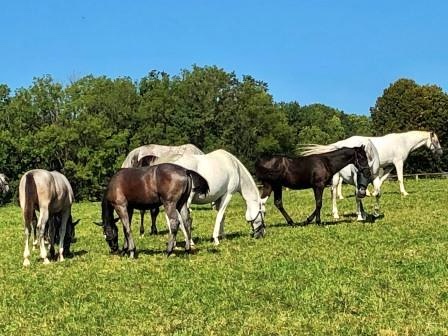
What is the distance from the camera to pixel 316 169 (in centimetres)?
1788

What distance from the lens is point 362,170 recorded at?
17812 millimetres

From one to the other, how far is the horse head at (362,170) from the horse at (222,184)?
9.81 ft

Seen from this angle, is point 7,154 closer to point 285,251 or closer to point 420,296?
point 285,251

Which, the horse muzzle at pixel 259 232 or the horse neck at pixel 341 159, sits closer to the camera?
the horse muzzle at pixel 259 232

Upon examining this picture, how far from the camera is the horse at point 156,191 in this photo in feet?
44.1

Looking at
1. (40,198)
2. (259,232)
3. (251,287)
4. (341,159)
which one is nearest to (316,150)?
(341,159)

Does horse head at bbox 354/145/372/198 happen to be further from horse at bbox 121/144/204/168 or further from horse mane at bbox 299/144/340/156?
horse at bbox 121/144/204/168

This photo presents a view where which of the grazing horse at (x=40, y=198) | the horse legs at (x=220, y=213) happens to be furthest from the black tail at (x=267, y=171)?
the grazing horse at (x=40, y=198)

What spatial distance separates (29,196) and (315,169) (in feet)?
25.5

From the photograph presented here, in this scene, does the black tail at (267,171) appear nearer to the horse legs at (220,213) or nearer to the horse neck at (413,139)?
the horse legs at (220,213)

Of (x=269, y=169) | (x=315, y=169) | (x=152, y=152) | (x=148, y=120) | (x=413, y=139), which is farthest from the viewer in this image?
(x=148, y=120)

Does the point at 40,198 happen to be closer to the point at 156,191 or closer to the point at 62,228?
the point at 62,228

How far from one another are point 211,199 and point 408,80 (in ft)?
190

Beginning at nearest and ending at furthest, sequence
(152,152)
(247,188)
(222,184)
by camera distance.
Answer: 1. (222,184)
2. (247,188)
3. (152,152)
